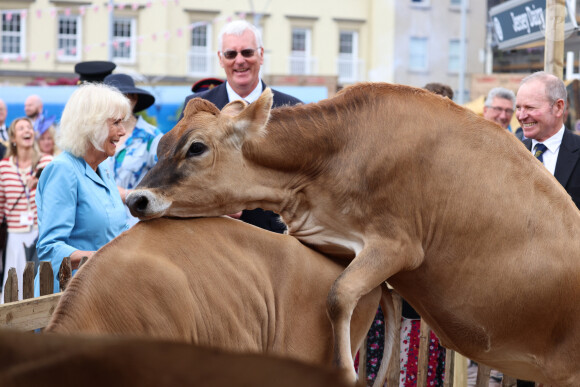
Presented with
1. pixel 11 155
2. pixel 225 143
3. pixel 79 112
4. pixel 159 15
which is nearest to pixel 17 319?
pixel 79 112

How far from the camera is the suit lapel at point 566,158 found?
4.58 m

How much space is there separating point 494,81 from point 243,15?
22.0 metres

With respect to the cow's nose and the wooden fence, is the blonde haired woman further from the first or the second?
the cow's nose

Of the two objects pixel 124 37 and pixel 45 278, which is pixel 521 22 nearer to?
pixel 45 278

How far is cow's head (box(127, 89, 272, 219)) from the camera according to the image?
222cm

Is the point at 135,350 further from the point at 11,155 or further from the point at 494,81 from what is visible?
the point at 494,81

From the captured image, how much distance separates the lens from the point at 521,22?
639cm

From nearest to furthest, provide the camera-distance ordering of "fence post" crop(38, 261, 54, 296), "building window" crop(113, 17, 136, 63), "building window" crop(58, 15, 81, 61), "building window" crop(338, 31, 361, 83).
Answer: "fence post" crop(38, 261, 54, 296) < "building window" crop(58, 15, 81, 61) < "building window" crop(113, 17, 136, 63) < "building window" crop(338, 31, 361, 83)

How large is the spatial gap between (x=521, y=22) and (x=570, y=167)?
2.24 m

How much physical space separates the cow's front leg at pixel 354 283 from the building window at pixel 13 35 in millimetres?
35552

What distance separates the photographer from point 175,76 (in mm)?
36750

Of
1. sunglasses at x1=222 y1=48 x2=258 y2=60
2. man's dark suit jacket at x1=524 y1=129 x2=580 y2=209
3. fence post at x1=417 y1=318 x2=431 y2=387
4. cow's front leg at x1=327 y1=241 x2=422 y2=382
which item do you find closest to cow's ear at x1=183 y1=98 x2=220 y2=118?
cow's front leg at x1=327 y1=241 x2=422 y2=382

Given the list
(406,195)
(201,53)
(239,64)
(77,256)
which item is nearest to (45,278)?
(77,256)

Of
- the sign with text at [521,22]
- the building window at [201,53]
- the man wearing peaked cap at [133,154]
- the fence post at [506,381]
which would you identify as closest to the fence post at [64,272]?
the man wearing peaked cap at [133,154]
